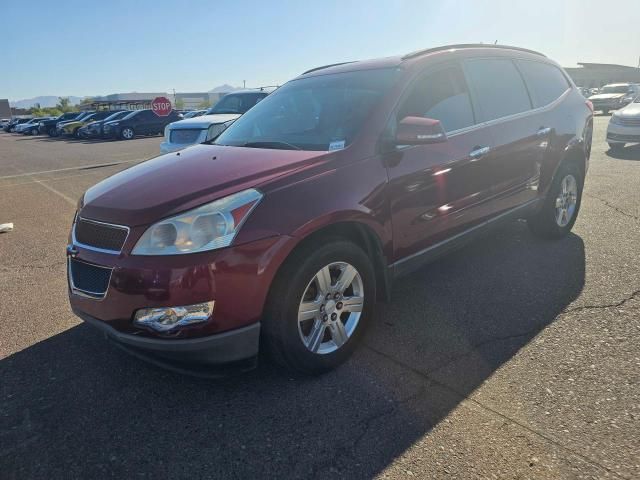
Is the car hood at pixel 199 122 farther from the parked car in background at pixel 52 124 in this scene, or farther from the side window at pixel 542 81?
the parked car in background at pixel 52 124

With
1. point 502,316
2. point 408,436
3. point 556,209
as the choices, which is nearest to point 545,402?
point 408,436

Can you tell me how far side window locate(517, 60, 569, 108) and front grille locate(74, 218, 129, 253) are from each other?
3827 millimetres

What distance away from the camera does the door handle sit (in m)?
3.67

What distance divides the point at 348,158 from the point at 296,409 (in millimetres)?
1468

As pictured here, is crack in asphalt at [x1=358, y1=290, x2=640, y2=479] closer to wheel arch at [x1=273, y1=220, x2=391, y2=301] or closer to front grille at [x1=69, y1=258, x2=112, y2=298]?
wheel arch at [x1=273, y1=220, x2=391, y2=301]

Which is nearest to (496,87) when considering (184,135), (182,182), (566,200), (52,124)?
(566,200)

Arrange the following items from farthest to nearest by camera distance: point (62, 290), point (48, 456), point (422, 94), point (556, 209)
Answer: point (556, 209) < point (62, 290) < point (422, 94) < point (48, 456)

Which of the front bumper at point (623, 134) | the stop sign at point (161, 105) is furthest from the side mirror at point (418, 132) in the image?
the stop sign at point (161, 105)

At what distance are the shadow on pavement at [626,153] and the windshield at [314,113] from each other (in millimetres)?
9583

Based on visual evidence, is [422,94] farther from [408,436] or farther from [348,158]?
[408,436]

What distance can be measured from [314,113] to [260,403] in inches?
82.4

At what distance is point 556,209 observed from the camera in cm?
496

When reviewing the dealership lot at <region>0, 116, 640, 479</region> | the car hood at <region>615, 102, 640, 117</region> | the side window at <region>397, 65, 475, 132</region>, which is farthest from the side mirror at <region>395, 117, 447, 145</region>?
the car hood at <region>615, 102, 640, 117</region>

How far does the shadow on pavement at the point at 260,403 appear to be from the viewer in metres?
2.25
